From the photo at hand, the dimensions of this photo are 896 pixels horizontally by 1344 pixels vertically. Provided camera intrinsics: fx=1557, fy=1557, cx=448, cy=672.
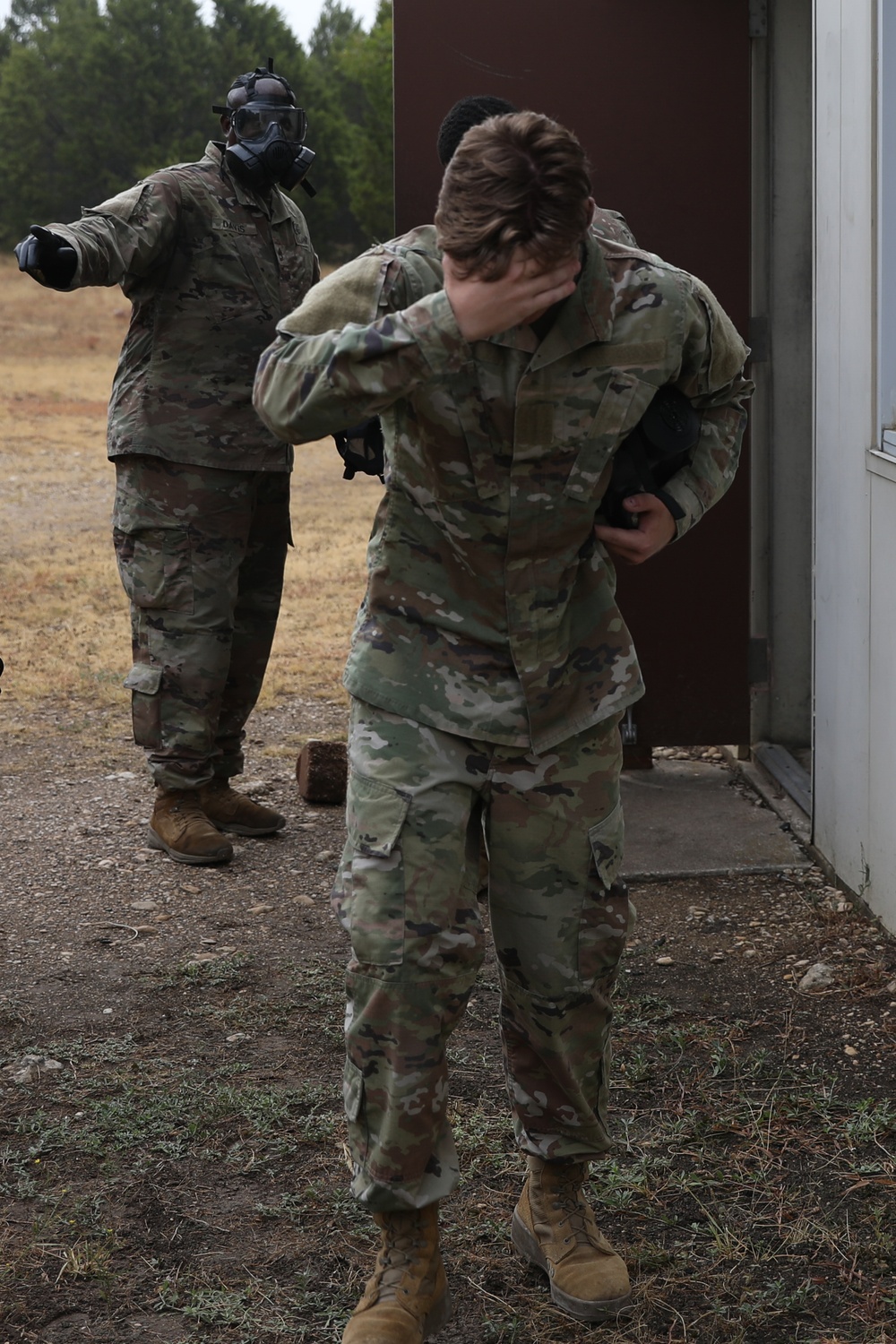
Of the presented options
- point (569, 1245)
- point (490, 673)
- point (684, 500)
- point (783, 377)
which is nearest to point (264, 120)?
point (783, 377)

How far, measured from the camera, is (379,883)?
2344 millimetres

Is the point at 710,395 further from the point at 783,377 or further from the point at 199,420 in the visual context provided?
the point at 783,377

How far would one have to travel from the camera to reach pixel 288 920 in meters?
4.45

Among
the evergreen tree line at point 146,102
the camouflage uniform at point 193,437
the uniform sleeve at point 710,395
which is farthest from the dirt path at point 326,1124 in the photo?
the evergreen tree line at point 146,102

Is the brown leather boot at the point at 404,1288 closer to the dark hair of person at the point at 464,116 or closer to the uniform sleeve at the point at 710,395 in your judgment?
the uniform sleeve at the point at 710,395

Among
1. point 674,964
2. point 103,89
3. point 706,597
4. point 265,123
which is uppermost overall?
point 103,89

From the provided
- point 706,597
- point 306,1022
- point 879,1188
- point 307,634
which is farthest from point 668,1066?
point 307,634

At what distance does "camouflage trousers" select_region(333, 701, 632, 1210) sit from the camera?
7.69 feet

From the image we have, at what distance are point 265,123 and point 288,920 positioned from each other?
2.41 metres

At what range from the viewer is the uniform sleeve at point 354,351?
83.0 inches

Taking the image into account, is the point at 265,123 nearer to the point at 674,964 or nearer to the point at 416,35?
the point at 416,35

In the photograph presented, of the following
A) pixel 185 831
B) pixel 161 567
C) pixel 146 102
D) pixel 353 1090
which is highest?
pixel 146 102

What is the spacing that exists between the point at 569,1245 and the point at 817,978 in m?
1.47

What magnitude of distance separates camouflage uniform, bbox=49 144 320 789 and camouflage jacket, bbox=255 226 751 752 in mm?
2347
